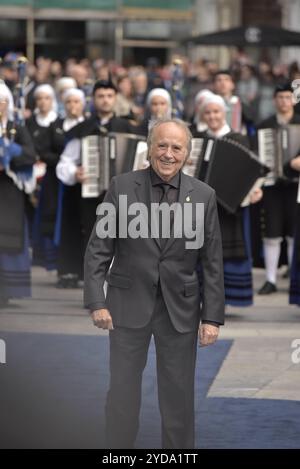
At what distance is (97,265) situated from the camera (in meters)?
6.59

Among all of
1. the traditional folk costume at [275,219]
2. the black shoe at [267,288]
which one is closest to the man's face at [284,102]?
the traditional folk costume at [275,219]

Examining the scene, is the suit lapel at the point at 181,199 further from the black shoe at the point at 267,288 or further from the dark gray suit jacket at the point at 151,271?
the black shoe at the point at 267,288

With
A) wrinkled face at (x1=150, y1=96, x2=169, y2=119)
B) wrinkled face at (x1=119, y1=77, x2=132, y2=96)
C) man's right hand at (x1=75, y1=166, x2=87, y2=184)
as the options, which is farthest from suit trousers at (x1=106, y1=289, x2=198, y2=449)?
wrinkled face at (x1=119, y1=77, x2=132, y2=96)

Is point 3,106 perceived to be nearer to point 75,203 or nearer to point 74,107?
point 75,203

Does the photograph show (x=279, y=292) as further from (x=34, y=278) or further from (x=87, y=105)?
(x=87, y=105)

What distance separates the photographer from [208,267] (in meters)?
6.64

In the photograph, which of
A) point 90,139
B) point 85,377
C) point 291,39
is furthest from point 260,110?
point 85,377

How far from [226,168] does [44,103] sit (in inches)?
176

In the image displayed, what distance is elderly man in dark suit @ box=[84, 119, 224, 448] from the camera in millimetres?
6586

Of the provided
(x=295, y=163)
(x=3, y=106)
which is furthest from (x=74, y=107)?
(x=295, y=163)

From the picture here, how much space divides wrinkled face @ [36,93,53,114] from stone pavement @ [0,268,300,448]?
354 cm

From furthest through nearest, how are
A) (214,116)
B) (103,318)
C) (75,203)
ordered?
(75,203)
(214,116)
(103,318)
